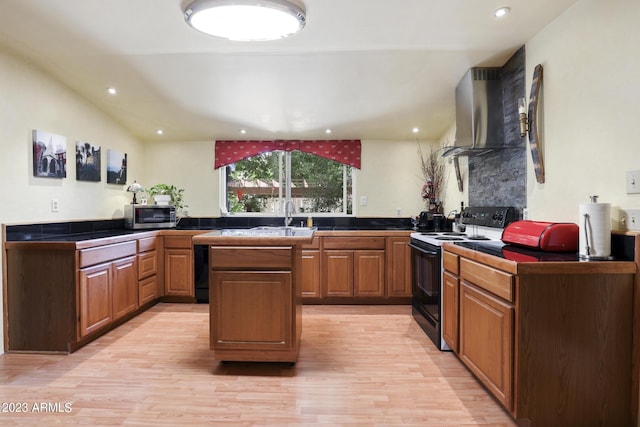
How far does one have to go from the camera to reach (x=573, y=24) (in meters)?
2.08

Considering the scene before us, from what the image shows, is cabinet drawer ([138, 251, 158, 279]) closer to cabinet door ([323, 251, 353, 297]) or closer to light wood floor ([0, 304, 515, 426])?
light wood floor ([0, 304, 515, 426])

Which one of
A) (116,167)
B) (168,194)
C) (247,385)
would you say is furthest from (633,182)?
(116,167)

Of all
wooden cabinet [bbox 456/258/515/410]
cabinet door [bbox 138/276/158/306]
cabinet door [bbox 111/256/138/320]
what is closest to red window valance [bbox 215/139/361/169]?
cabinet door [bbox 138/276/158/306]

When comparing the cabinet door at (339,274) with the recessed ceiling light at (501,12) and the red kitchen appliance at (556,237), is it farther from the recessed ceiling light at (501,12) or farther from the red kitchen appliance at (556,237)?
the recessed ceiling light at (501,12)

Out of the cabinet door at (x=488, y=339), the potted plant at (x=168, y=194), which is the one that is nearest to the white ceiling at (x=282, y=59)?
the potted plant at (x=168, y=194)

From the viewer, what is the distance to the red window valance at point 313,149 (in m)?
4.48

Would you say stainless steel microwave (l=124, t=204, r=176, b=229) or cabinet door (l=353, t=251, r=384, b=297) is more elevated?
stainless steel microwave (l=124, t=204, r=176, b=229)

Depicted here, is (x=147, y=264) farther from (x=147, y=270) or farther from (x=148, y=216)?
(x=148, y=216)

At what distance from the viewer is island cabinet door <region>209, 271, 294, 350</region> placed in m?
2.29

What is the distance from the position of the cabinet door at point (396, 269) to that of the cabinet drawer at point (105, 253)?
2.57m

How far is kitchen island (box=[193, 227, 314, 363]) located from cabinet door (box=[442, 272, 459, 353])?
40.9 inches

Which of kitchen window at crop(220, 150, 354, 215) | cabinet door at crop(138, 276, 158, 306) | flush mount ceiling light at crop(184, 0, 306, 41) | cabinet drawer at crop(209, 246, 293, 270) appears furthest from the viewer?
kitchen window at crop(220, 150, 354, 215)

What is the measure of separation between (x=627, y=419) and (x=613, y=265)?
723mm

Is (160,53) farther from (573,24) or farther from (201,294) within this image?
(573,24)
